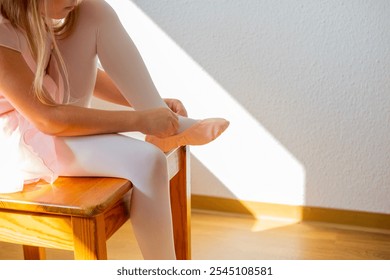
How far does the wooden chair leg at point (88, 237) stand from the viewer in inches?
33.7

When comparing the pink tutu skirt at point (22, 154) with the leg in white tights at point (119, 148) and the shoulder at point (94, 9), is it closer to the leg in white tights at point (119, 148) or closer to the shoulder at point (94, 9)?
the leg in white tights at point (119, 148)

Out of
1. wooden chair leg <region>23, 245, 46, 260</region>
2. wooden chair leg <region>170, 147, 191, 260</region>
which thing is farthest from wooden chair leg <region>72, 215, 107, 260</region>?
wooden chair leg <region>23, 245, 46, 260</region>

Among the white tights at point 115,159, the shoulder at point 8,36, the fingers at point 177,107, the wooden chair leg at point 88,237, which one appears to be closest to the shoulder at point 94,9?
the white tights at point 115,159

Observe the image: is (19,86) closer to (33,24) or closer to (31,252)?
(33,24)

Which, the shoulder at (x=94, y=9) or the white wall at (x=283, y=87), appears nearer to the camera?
the shoulder at (x=94, y=9)

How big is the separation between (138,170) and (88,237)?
15cm

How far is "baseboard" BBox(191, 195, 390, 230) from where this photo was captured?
1.69 m

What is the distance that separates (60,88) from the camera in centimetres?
102

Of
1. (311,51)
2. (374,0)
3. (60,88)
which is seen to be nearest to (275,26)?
(311,51)

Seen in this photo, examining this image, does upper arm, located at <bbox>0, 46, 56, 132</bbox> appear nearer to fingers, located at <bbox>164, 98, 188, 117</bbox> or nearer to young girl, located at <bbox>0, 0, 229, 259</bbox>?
young girl, located at <bbox>0, 0, 229, 259</bbox>

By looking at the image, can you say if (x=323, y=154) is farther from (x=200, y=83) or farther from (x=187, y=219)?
(x=187, y=219)

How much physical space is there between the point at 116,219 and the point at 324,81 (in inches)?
36.0

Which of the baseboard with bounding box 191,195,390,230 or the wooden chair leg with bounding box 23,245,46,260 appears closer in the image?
the wooden chair leg with bounding box 23,245,46,260

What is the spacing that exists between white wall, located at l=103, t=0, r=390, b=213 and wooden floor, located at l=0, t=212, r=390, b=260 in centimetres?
9
